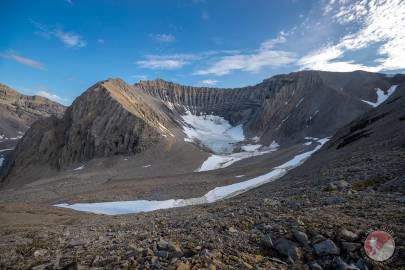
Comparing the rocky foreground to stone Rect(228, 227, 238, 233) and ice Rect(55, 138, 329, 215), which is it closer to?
stone Rect(228, 227, 238, 233)

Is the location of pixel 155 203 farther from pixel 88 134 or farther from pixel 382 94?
pixel 382 94

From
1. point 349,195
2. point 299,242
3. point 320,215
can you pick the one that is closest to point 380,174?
point 349,195

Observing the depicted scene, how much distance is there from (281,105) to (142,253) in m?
164

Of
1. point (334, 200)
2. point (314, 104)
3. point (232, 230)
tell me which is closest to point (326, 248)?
point (232, 230)

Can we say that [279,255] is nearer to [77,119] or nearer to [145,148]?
[145,148]

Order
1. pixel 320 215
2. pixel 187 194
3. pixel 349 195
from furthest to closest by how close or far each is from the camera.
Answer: pixel 187 194, pixel 349 195, pixel 320 215

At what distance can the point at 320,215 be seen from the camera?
924cm

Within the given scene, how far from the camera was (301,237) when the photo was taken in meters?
7.56

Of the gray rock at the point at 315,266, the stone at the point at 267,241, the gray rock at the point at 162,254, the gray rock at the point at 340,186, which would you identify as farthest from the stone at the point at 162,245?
the gray rock at the point at 340,186

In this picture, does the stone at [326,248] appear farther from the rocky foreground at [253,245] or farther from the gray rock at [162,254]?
the gray rock at [162,254]

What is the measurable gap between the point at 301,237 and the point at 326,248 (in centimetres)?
68

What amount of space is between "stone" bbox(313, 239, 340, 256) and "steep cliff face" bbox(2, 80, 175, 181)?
85820 mm

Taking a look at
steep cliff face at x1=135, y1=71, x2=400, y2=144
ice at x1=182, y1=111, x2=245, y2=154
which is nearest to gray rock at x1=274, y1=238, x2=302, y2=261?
steep cliff face at x1=135, y1=71, x2=400, y2=144

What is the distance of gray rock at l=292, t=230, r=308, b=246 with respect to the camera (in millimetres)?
7423
